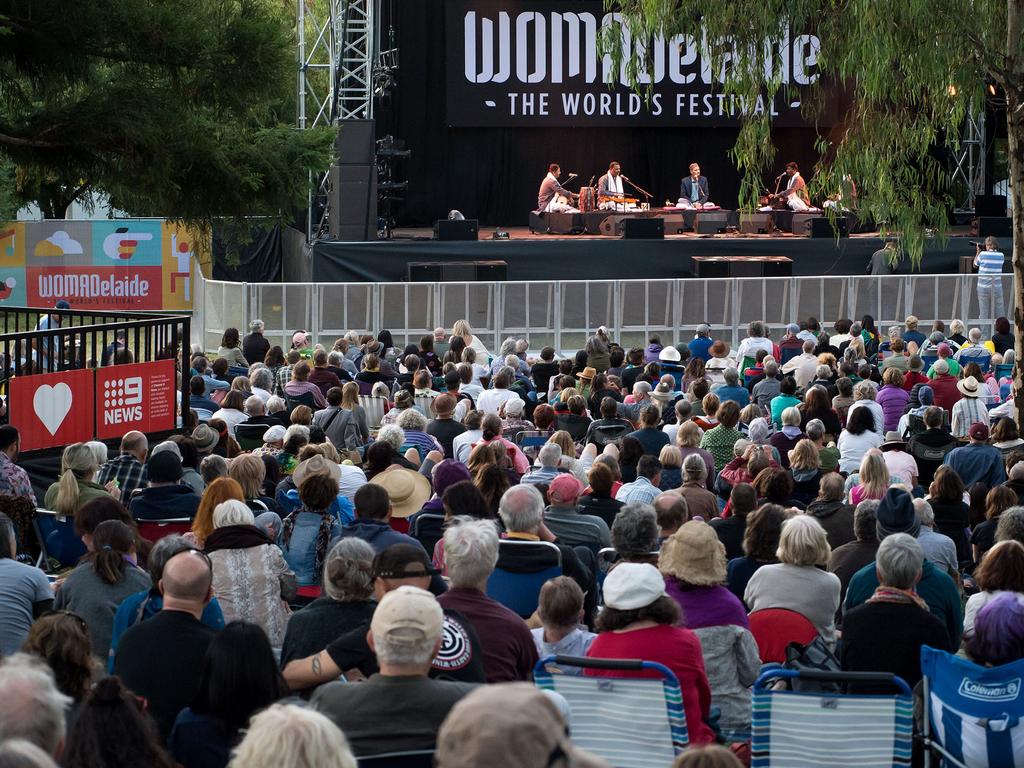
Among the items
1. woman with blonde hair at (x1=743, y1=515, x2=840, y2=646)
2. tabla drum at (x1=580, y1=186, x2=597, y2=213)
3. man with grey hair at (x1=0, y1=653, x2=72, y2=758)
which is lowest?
woman with blonde hair at (x1=743, y1=515, x2=840, y2=646)

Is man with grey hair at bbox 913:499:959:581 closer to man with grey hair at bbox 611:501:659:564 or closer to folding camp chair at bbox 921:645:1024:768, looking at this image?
man with grey hair at bbox 611:501:659:564

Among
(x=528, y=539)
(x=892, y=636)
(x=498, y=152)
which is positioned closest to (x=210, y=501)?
(x=528, y=539)

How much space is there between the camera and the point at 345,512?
25.0 feet

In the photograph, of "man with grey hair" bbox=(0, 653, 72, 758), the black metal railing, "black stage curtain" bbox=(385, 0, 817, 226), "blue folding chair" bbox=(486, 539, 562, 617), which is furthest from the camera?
"black stage curtain" bbox=(385, 0, 817, 226)

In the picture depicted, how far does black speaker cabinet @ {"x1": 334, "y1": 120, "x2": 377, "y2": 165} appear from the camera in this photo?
72.0ft

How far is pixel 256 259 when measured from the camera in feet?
98.4

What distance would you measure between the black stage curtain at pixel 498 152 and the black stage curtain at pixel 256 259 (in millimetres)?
3579

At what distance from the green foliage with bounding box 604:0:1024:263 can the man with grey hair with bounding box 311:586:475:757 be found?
7.92 metres

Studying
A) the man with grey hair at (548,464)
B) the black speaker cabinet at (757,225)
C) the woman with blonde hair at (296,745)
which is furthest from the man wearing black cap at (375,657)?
the black speaker cabinet at (757,225)

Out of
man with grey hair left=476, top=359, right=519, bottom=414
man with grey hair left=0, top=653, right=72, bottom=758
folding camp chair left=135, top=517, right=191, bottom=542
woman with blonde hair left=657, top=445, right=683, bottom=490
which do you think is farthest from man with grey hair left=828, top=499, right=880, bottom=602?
man with grey hair left=476, top=359, right=519, bottom=414

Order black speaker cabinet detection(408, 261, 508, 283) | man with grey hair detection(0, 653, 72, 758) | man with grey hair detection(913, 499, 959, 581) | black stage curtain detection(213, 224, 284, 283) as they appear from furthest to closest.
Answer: black stage curtain detection(213, 224, 284, 283) → black speaker cabinet detection(408, 261, 508, 283) → man with grey hair detection(913, 499, 959, 581) → man with grey hair detection(0, 653, 72, 758)

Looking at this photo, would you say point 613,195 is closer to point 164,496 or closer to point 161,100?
point 161,100

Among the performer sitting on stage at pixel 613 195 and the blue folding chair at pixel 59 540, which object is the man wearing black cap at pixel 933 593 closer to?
the blue folding chair at pixel 59 540

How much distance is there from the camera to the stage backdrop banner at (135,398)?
35.1 feet
